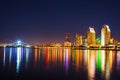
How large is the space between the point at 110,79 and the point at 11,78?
14.2m

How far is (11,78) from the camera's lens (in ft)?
116

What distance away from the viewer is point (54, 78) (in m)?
36.6

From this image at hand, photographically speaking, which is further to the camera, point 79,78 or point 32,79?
point 79,78

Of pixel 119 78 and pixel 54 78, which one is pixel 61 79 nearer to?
pixel 54 78

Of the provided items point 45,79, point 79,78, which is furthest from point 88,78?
point 45,79

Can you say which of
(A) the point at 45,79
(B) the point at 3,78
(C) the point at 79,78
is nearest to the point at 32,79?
(A) the point at 45,79

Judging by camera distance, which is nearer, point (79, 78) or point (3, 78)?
point (3, 78)

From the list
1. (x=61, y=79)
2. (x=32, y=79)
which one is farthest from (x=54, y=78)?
(x=32, y=79)

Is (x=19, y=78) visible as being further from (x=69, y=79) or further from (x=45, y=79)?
(x=69, y=79)

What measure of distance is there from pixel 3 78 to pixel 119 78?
55.3 feet

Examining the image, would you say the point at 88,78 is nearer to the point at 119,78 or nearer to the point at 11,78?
the point at 119,78

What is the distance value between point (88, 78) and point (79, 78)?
133 centimetres

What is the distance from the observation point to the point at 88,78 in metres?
37.0

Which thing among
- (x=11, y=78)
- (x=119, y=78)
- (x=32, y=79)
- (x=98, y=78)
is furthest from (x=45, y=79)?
(x=119, y=78)
